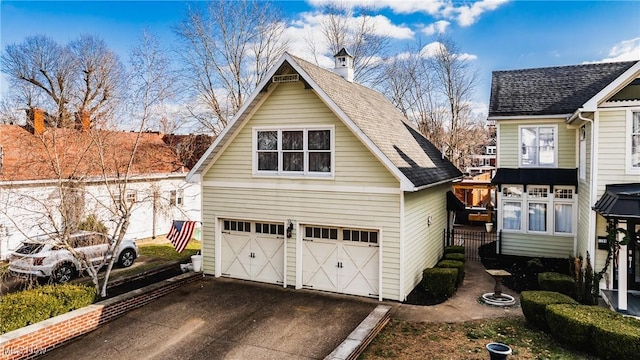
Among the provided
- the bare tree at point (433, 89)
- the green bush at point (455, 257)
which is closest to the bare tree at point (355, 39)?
the bare tree at point (433, 89)

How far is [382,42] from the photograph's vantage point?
111 ft

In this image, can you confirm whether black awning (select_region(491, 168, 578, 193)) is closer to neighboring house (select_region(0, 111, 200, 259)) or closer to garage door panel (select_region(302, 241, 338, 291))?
garage door panel (select_region(302, 241, 338, 291))

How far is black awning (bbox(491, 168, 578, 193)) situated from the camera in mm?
15953

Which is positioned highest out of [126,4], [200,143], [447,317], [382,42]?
[382,42]

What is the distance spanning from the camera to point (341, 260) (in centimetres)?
1275

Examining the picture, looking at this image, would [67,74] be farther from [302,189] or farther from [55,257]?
[302,189]

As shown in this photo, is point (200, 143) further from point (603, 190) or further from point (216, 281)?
point (603, 190)

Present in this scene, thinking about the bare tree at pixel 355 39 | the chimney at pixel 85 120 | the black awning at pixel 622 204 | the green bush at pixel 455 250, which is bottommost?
the green bush at pixel 455 250

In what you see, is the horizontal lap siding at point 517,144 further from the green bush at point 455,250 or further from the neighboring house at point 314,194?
the green bush at point 455,250

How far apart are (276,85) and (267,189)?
3437 millimetres

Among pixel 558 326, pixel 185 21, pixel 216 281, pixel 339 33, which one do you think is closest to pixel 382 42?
pixel 339 33

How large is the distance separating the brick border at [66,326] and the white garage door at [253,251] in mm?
2740

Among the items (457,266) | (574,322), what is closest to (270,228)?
(457,266)

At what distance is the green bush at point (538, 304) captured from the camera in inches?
381
